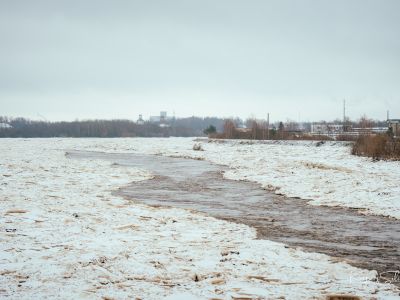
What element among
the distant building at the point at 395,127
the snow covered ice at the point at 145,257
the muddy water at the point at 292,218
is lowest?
the muddy water at the point at 292,218

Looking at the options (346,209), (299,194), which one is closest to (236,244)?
(346,209)

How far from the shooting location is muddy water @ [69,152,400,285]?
803 centimetres

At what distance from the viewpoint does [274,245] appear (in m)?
8.23

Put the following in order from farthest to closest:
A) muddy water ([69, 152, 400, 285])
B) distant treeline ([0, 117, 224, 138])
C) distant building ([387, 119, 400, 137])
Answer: distant treeline ([0, 117, 224, 138])
distant building ([387, 119, 400, 137])
muddy water ([69, 152, 400, 285])

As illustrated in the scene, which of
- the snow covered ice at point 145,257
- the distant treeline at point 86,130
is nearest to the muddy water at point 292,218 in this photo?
the snow covered ice at point 145,257

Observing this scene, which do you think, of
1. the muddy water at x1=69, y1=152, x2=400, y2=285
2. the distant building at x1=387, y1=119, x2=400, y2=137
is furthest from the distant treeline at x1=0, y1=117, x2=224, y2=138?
the muddy water at x1=69, y1=152, x2=400, y2=285

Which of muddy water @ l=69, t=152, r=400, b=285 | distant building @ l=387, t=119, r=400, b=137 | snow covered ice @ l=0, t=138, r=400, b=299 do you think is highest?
distant building @ l=387, t=119, r=400, b=137

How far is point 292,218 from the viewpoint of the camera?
1154cm

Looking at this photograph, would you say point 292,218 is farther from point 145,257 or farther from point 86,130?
point 86,130

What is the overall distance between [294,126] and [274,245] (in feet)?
334

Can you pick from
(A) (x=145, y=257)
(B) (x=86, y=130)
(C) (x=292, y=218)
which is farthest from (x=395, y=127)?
(B) (x=86, y=130)

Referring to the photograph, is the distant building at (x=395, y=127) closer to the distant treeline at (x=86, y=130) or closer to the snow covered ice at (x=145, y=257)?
the snow covered ice at (x=145, y=257)

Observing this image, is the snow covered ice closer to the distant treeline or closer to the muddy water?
the muddy water

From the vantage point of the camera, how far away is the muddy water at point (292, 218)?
8.03 meters
